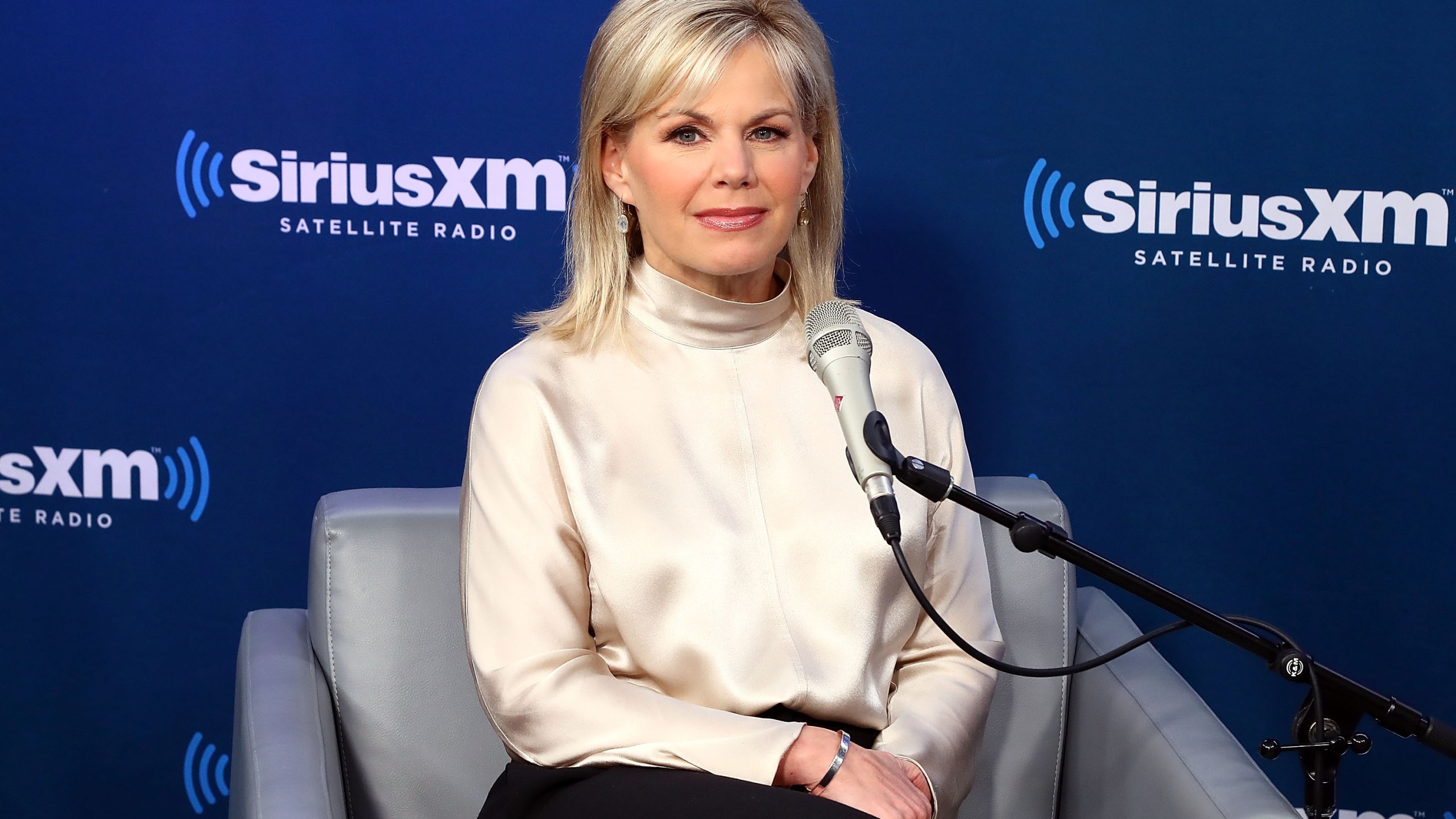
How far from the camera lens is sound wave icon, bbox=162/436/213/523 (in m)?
2.42

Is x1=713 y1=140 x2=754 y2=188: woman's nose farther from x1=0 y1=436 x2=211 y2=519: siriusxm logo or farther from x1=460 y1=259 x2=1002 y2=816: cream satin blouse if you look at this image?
x1=0 y1=436 x2=211 y2=519: siriusxm logo

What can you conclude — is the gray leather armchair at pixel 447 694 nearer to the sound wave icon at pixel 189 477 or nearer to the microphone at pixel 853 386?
the sound wave icon at pixel 189 477

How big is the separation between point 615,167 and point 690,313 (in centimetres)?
21

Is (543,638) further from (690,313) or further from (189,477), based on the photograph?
(189,477)

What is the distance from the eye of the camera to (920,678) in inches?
67.9

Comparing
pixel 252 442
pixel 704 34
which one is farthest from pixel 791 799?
pixel 252 442

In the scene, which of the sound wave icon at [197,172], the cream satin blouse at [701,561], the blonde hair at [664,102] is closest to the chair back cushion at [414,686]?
the cream satin blouse at [701,561]

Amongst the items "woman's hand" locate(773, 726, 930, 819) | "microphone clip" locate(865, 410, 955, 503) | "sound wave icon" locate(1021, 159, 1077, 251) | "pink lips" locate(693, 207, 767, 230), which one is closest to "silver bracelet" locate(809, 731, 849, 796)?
"woman's hand" locate(773, 726, 930, 819)

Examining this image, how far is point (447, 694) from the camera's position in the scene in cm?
186

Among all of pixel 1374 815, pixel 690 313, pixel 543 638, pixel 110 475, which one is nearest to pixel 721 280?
pixel 690 313

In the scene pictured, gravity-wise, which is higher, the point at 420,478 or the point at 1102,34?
the point at 1102,34

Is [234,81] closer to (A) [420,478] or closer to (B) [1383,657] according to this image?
(A) [420,478]

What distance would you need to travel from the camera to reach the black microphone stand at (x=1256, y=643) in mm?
1090

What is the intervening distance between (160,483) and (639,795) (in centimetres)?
137
